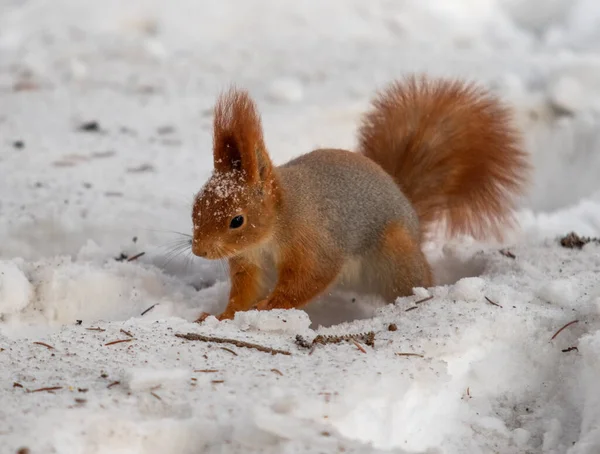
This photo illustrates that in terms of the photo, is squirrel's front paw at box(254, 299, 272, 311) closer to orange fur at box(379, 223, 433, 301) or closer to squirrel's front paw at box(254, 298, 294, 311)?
squirrel's front paw at box(254, 298, 294, 311)

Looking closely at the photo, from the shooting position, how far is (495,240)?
7.04 ft

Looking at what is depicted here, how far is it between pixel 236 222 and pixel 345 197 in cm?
30

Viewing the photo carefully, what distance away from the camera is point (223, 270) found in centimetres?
203

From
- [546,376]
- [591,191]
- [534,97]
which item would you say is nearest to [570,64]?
[534,97]

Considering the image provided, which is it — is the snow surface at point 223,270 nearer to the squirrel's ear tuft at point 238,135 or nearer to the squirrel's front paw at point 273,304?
the squirrel's front paw at point 273,304

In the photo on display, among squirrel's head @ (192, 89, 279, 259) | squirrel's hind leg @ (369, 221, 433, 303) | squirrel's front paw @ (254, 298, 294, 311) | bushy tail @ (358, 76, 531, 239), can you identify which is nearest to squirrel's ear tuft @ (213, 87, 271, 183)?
squirrel's head @ (192, 89, 279, 259)

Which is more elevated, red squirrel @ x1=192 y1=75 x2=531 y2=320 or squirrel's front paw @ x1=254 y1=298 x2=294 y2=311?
red squirrel @ x1=192 y1=75 x2=531 y2=320

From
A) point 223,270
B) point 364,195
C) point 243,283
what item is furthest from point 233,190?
point 223,270

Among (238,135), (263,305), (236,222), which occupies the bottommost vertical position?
(263,305)

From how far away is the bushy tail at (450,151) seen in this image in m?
2.08

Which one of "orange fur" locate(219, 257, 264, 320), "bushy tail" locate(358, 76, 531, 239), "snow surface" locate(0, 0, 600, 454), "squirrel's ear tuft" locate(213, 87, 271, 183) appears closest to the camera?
"snow surface" locate(0, 0, 600, 454)

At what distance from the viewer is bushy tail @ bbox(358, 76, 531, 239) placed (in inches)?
82.0

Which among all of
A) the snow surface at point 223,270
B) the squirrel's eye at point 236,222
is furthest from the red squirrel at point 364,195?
the snow surface at point 223,270

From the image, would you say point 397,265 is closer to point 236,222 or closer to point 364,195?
point 364,195
